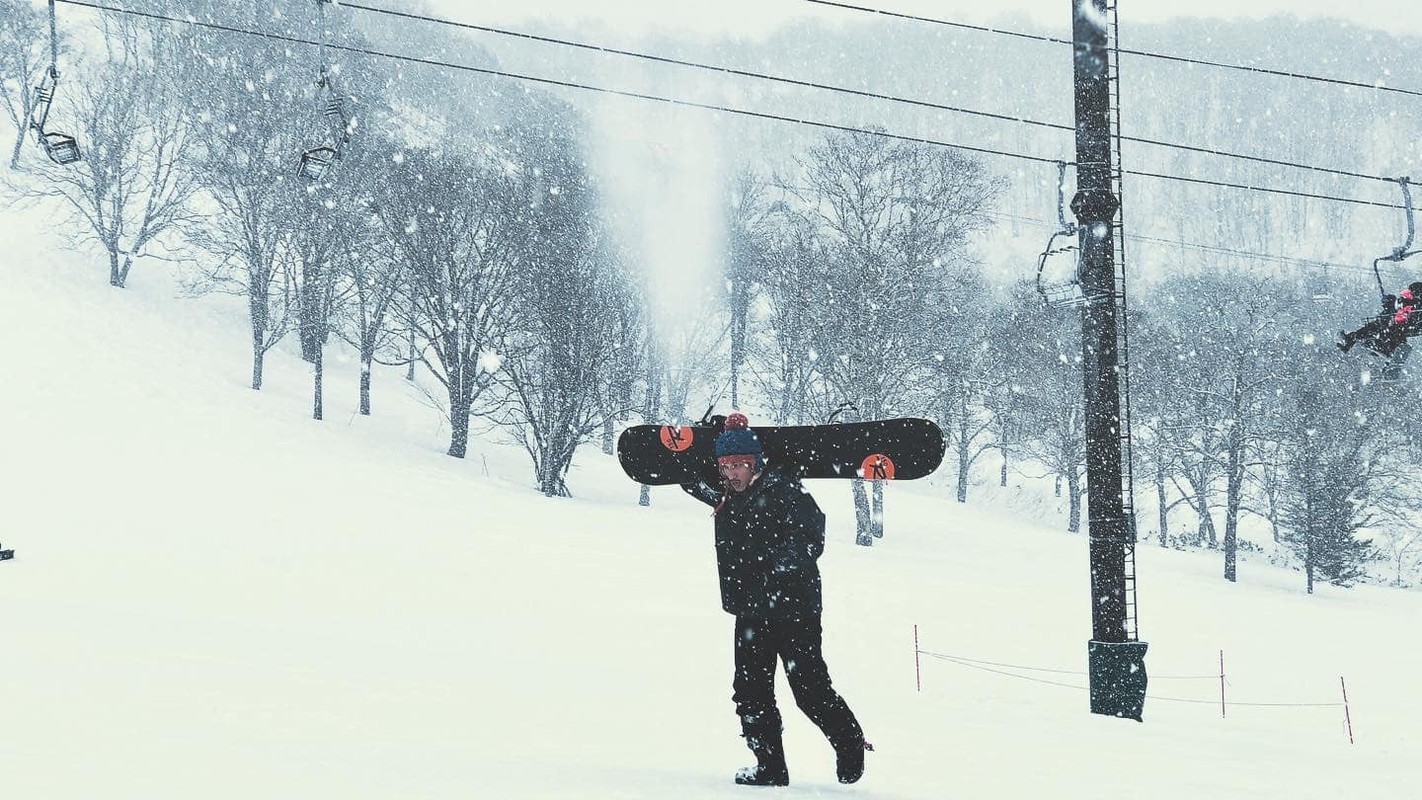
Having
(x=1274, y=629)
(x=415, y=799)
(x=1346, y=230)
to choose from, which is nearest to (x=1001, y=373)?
(x=1274, y=629)

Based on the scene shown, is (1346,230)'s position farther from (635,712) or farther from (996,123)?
(635,712)

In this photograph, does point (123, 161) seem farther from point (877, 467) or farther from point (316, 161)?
point (877, 467)

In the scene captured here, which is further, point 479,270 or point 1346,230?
point 1346,230

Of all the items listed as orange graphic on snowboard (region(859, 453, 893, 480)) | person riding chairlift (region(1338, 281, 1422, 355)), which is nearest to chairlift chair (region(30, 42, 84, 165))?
orange graphic on snowboard (region(859, 453, 893, 480))

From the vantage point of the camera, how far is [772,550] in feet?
14.0

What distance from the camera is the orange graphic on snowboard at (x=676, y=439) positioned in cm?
542

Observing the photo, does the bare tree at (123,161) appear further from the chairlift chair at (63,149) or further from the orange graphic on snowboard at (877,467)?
the orange graphic on snowboard at (877,467)

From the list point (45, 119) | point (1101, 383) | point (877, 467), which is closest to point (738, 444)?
point (877, 467)

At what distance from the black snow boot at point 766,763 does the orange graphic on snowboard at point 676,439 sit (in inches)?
61.5

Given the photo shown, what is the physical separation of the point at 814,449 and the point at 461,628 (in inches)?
304

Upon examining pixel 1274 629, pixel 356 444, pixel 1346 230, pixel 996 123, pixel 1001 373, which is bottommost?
pixel 1274 629

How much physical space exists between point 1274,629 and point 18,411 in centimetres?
2808

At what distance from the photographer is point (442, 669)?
8.58 m

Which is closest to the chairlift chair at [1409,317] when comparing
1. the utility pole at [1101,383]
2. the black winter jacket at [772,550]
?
the utility pole at [1101,383]
